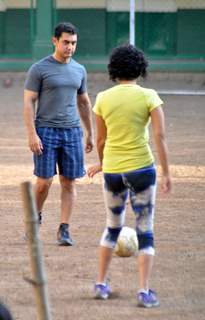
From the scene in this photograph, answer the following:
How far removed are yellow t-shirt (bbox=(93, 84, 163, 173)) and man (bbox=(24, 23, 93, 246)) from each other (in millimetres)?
1736

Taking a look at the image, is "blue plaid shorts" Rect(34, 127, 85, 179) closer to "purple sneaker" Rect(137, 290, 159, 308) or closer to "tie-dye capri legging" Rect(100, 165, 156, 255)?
"tie-dye capri legging" Rect(100, 165, 156, 255)

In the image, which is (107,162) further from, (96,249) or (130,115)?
(96,249)

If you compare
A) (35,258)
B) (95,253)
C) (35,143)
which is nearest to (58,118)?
(35,143)

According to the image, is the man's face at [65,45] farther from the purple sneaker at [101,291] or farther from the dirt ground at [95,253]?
→ the purple sneaker at [101,291]

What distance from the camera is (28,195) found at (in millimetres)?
4172

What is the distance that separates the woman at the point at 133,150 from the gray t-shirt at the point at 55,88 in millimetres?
1775

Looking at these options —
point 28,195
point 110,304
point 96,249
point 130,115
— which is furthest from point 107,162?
point 28,195

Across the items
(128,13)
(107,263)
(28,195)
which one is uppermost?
(28,195)

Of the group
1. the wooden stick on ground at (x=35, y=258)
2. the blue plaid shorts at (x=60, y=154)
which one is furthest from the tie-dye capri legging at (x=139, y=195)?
the wooden stick on ground at (x=35, y=258)

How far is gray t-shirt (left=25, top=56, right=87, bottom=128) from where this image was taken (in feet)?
29.0

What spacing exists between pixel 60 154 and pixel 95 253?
91 cm

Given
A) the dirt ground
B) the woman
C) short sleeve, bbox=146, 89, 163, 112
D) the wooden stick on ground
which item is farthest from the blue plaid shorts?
the wooden stick on ground

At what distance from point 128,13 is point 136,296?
19126mm

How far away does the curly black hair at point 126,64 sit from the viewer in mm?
7031
